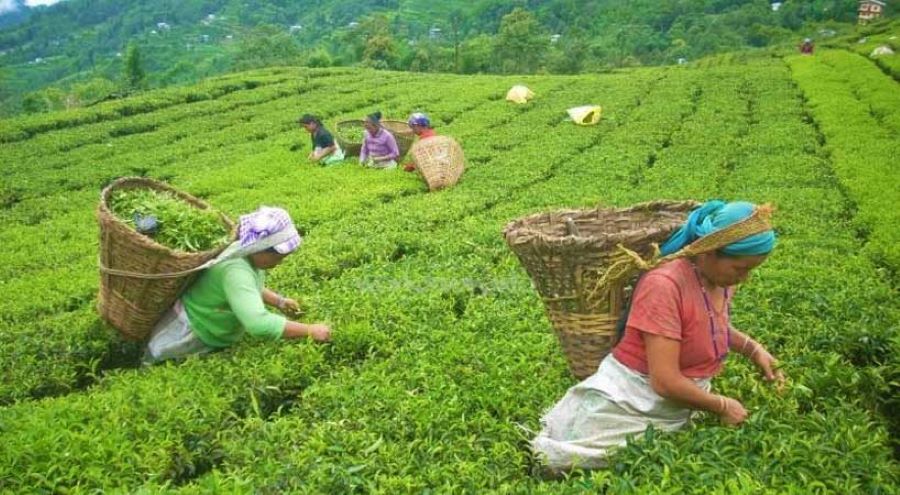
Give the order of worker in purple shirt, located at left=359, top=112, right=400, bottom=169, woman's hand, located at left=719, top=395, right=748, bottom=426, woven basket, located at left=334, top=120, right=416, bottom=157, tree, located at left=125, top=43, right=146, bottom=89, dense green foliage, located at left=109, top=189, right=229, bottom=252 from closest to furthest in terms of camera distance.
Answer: woman's hand, located at left=719, top=395, right=748, bottom=426, dense green foliage, located at left=109, top=189, right=229, bottom=252, worker in purple shirt, located at left=359, top=112, right=400, bottom=169, woven basket, located at left=334, top=120, right=416, bottom=157, tree, located at left=125, top=43, right=146, bottom=89

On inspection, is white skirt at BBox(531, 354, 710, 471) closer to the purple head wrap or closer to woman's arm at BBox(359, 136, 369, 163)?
the purple head wrap

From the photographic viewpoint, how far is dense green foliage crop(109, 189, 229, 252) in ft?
17.9

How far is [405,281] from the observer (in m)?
6.65

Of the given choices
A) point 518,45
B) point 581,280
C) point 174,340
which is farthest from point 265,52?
point 581,280

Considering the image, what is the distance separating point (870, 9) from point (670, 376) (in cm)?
7401

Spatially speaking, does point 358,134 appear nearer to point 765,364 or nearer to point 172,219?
point 172,219

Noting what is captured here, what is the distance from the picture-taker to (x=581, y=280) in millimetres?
3910

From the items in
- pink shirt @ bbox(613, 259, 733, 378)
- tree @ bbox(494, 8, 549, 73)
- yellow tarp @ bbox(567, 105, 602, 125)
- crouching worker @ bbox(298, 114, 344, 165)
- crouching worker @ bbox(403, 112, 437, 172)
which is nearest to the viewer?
pink shirt @ bbox(613, 259, 733, 378)

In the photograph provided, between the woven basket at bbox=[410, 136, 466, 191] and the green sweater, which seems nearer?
the green sweater

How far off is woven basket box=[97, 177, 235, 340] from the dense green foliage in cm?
28

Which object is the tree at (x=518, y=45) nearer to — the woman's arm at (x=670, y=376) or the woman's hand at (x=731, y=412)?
the woman's hand at (x=731, y=412)

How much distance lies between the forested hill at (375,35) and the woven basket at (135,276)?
116 feet

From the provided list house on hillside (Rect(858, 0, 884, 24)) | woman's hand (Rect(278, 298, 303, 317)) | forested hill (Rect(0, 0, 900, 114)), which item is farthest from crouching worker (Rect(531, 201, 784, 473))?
house on hillside (Rect(858, 0, 884, 24))

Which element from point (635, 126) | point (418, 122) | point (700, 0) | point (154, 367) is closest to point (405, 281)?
point (154, 367)
